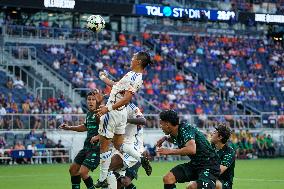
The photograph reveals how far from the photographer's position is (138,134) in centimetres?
1541

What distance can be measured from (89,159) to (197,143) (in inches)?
146

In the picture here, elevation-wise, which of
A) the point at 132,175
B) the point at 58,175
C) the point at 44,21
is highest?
the point at 44,21

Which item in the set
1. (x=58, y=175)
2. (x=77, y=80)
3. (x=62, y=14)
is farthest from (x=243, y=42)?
(x=58, y=175)

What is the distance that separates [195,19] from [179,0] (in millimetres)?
4003

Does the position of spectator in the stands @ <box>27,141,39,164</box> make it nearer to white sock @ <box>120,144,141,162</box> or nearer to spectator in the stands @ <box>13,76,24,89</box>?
spectator in the stands @ <box>13,76,24,89</box>

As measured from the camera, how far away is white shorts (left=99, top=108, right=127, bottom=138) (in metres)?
14.6

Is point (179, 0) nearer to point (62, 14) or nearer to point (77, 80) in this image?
point (62, 14)

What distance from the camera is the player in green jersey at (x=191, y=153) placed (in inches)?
484

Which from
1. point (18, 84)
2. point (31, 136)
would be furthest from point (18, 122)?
point (18, 84)

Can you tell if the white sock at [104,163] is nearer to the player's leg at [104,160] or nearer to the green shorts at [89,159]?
the player's leg at [104,160]

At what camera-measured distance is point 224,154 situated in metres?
14.4

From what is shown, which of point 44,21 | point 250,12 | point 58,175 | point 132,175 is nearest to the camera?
point 132,175

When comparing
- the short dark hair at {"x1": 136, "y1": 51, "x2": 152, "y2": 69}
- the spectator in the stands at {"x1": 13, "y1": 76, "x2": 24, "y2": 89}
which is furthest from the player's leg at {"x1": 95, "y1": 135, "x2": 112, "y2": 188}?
the spectator in the stands at {"x1": 13, "y1": 76, "x2": 24, "y2": 89}

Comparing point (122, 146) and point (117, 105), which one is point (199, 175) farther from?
point (122, 146)
